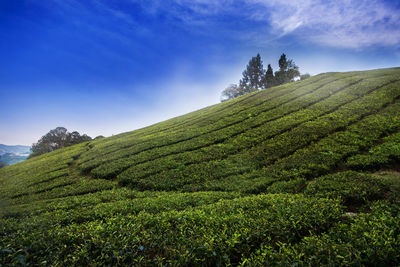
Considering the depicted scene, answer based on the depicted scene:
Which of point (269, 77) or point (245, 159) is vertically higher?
point (269, 77)

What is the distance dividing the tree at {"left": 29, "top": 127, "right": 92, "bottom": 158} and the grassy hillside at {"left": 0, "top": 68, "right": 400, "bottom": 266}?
130 feet

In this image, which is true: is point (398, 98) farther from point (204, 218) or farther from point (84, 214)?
point (84, 214)

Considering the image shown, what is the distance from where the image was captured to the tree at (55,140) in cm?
4547

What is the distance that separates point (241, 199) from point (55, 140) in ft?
199

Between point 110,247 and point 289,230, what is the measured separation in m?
4.23

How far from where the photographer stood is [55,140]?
47.9 meters

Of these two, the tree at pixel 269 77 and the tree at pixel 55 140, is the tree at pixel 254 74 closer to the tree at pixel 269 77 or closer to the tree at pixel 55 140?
the tree at pixel 269 77

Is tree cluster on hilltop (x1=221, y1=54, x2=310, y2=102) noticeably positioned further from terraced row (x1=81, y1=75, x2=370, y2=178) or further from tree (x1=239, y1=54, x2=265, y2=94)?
terraced row (x1=81, y1=75, x2=370, y2=178)

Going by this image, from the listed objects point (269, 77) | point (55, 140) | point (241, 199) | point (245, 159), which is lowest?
point (241, 199)

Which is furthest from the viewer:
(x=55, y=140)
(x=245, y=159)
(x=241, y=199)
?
(x=55, y=140)

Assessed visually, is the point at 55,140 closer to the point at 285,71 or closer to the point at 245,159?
the point at 245,159

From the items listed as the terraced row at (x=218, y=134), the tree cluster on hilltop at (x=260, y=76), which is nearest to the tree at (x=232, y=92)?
the tree cluster on hilltop at (x=260, y=76)

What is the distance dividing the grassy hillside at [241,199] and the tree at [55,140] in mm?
39722

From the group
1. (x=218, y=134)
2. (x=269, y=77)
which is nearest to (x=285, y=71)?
(x=269, y=77)
